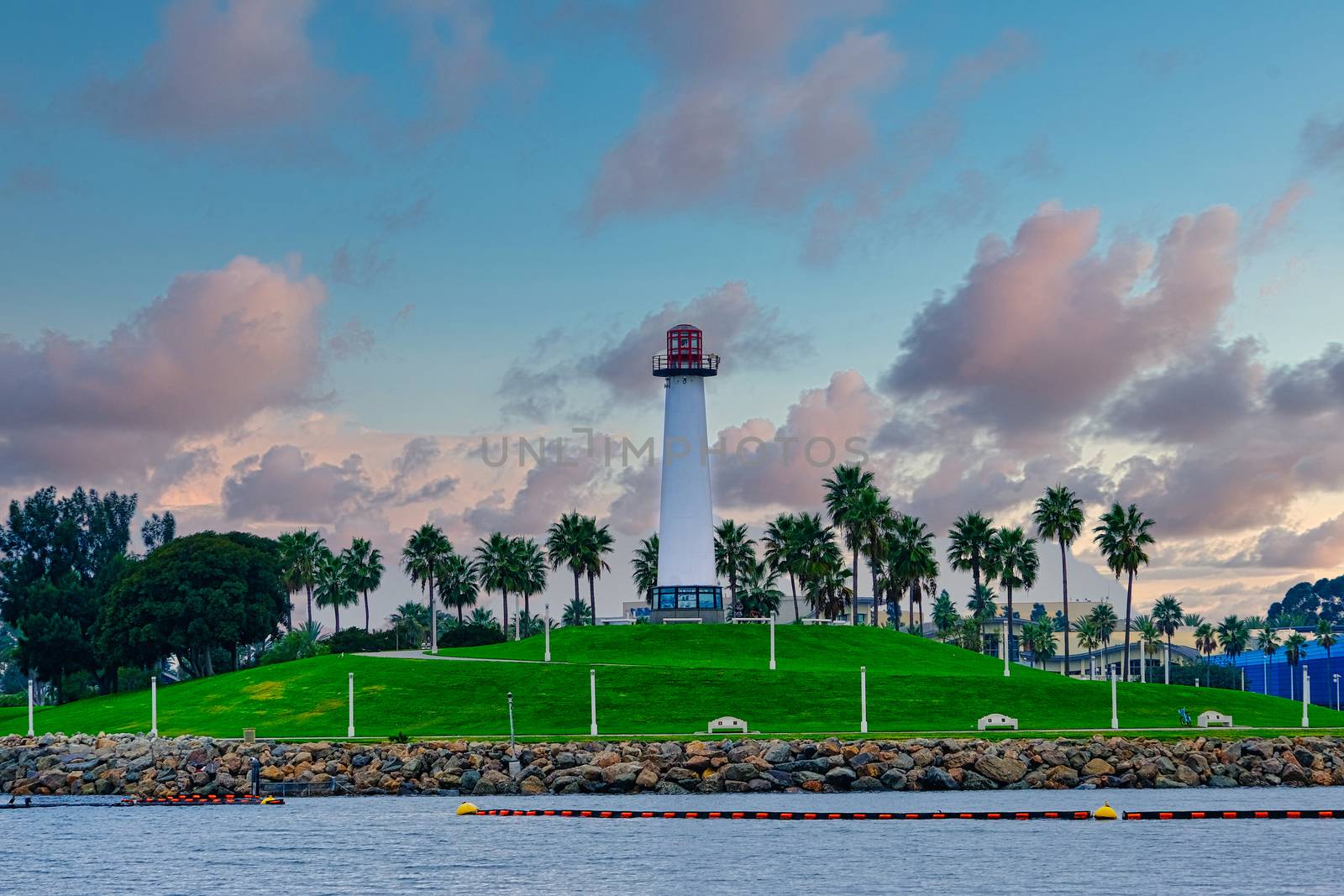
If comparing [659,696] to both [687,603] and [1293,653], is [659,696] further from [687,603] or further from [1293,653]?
[1293,653]

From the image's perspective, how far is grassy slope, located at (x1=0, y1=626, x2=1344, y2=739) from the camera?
86438 millimetres

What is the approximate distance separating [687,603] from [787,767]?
45677 mm

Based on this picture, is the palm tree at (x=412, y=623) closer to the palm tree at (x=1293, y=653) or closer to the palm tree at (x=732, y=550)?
the palm tree at (x=732, y=550)

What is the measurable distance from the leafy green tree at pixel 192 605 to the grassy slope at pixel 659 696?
46.6 ft

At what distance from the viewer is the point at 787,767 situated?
2712 inches

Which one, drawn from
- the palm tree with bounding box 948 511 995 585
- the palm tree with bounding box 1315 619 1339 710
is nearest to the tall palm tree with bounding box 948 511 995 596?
the palm tree with bounding box 948 511 995 585

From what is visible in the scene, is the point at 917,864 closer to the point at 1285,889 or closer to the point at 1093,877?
the point at 1093,877

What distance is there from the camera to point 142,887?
4578 centimetres

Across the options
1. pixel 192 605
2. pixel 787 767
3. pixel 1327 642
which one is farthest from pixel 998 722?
pixel 1327 642

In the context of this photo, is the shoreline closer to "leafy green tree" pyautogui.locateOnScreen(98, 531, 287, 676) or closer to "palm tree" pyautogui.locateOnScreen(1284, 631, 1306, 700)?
"leafy green tree" pyautogui.locateOnScreen(98, 531, 287, 676)

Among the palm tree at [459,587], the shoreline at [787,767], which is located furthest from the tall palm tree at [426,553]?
the shoreline at [787,767]

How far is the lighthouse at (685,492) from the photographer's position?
4409 inches

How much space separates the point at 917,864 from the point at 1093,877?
17.7 ft

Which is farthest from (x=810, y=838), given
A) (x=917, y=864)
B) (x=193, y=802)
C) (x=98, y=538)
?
(x=98, y=538)
